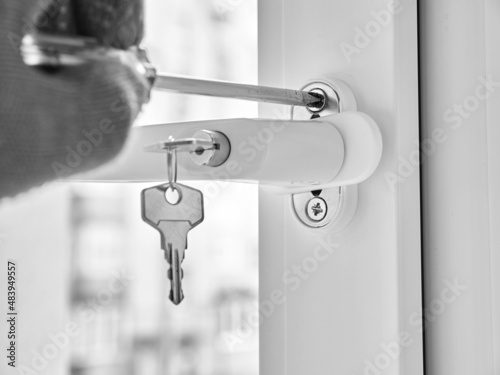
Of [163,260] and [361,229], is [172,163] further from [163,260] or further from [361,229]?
[163,260]

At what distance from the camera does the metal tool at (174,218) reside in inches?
11.7

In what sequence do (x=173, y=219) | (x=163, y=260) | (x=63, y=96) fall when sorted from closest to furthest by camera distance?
(x=63, y=96)
(x=173, y=219)
(x=163, y=260)

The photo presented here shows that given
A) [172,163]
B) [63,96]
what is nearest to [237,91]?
[172,163]

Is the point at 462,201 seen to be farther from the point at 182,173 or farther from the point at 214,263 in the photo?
the point at 214,263

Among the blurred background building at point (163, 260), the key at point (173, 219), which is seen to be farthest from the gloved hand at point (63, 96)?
the blurred background building at point (163, 260)

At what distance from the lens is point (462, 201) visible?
0.36 m

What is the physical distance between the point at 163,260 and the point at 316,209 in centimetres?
76

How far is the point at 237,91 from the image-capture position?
0.34 metres

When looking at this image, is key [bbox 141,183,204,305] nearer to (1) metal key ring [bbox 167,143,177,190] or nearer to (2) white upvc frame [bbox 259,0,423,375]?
(1) metal key ring [bbox 167,143,177,190]

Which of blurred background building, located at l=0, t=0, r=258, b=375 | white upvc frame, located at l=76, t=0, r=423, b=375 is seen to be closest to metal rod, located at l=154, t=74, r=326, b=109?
white upvc frame, located at l=76, t=0, r=423, b=375

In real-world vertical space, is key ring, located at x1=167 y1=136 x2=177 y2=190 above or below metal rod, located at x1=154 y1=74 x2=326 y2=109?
Result: below

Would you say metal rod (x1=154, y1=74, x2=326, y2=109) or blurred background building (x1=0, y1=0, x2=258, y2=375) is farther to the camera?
blurred background building (x1=0, y1=0, x2=258, y2=375)

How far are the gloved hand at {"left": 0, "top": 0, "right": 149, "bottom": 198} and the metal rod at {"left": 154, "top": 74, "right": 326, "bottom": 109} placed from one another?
101 millimetres

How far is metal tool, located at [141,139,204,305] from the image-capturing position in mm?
297
